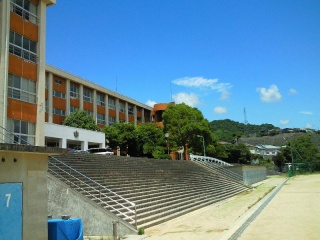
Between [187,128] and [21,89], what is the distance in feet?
116

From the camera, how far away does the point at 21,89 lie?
2539 cm

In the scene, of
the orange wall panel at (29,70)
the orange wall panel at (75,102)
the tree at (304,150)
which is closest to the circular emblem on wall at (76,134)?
the orange wall panel at (75,102)

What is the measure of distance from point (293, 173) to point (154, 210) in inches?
2379

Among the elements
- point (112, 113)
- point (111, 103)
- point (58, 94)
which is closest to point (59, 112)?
point (58, 94)

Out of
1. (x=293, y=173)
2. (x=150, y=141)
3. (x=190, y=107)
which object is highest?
(x=190, y=107)

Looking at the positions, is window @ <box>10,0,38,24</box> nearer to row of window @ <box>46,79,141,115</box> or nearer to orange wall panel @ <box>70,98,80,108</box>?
row of window @ <box>46,79,141,115</box>

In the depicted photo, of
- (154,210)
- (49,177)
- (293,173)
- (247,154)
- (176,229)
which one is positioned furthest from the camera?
(247,154)

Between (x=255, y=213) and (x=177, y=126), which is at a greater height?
(x=177, y=126)

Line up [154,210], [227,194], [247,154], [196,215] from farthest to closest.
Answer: [247,154] < [227,194] < [196,215] < [154,210]

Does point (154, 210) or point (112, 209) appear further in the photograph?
point (154, 210)

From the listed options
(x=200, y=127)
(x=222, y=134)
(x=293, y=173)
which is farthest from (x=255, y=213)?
(x=222, y=134)

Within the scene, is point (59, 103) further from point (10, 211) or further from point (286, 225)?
point (10, 211)

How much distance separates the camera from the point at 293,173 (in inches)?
2817

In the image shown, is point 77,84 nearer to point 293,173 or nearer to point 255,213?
point 255,213
